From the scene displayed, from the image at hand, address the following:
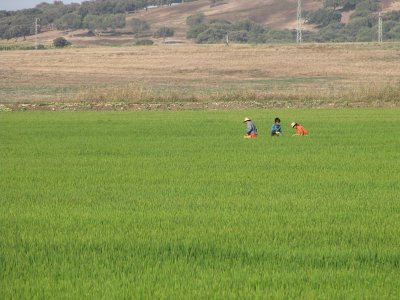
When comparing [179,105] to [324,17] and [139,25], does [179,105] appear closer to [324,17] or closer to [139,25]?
[324,17]

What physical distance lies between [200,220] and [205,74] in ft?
191

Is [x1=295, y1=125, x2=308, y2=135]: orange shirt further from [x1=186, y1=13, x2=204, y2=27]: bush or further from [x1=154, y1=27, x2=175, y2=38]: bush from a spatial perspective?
[x1=186, y1=13, x2=204, y2=27]: bush

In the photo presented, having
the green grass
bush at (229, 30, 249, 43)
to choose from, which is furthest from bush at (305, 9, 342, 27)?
the green grass

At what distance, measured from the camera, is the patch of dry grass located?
146ft

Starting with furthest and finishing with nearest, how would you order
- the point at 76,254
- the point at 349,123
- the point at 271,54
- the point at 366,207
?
the point at 271,54 < the point at 349,123 < the point at 366,207 < the point at 76,254

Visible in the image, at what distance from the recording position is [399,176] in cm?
1592

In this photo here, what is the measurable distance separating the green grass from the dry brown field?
2103 cm

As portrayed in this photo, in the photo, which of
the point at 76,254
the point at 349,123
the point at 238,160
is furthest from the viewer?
the point at 349,123

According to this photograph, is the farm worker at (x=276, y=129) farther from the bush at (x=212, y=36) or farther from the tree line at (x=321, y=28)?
the bush at (x=212, y=36)

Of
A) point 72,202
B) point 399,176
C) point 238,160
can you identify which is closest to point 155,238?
point 72,202

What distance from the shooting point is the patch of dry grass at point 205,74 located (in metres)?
44.6

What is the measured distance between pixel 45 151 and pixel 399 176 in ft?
27.4

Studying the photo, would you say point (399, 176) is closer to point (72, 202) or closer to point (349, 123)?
point (72, 202)

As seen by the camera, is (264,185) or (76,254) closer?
(76,254)
